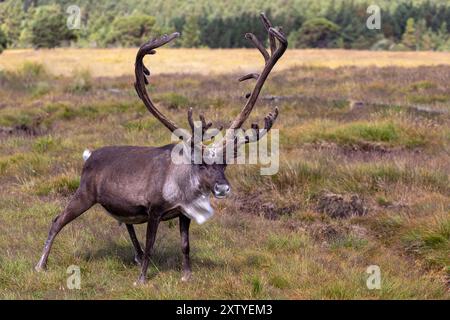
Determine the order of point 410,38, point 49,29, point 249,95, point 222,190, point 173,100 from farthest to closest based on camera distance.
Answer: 1. point 410,38
2. point 49,29
3. point 173,100
4. point 249,95
5. point 222,190

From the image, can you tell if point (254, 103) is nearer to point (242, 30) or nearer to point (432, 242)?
point (432, 242)

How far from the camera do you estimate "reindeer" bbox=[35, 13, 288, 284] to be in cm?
597

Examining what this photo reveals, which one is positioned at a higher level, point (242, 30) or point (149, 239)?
point (149, 239)

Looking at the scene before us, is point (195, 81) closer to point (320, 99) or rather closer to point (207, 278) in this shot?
point (320, 99)

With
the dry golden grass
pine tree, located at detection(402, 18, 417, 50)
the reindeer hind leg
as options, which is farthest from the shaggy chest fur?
pine tree, located at detection(402, 18, 417, 50)

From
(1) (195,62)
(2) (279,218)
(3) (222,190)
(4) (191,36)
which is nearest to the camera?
(3) (222,190)

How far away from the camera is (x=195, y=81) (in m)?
28.3

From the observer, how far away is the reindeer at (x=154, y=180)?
5973mm

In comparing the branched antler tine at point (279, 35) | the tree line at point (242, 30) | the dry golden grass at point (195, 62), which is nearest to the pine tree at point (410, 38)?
the tree line at point (242, 30)

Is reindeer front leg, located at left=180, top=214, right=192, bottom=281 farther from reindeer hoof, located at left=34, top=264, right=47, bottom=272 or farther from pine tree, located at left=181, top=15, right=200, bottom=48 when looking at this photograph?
pine tree, located at left=181, top=15, right=200, bottom=48

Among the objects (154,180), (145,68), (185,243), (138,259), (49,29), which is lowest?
(49,29)

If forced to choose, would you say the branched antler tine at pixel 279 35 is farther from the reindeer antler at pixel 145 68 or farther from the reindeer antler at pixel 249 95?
the reindeer antler at pixel 145 68

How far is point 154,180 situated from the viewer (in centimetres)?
617

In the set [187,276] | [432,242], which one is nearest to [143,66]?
[187,276]
